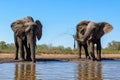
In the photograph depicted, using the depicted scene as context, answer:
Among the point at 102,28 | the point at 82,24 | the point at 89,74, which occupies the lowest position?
the point at 89,74

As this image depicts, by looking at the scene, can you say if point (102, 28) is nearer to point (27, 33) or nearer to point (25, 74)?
point (27, 33)

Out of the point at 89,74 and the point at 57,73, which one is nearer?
the point at 89,74

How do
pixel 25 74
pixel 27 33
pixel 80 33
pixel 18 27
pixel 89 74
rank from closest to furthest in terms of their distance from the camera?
pixel 25 74 → pixel 89 74 → pixel 27 33 → pixel 18 27 → pixel 80 33

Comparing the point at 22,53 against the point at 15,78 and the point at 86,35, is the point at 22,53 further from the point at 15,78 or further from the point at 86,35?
the point at 15,78

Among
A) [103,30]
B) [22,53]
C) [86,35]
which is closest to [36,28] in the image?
[22,53]

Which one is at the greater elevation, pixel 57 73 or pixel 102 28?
pixel 102 28

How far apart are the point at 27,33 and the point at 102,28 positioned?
7592 millimetres

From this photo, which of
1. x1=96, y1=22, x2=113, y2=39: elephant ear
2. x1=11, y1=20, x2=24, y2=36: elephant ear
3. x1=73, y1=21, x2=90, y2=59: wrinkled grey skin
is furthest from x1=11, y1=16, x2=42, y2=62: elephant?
x1=96, y1=22, x2=113, y2=39: elephant ear

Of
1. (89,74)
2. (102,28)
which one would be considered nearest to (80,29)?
(102,28)

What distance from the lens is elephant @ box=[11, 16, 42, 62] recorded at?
23578 mm

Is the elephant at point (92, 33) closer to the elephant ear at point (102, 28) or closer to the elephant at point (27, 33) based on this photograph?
the elephant ear at point (102, 28)

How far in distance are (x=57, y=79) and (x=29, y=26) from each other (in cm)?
1280

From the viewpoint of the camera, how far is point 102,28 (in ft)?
98.8

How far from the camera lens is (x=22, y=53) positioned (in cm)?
2575
